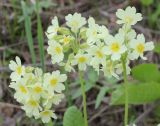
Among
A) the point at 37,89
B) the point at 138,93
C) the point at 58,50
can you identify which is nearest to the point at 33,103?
the point at 37,89

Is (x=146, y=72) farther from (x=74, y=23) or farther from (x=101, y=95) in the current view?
(x=74, y=23)

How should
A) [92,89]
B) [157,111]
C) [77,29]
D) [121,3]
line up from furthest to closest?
[121,3]
[92,89]
[157,111]
[77,29]

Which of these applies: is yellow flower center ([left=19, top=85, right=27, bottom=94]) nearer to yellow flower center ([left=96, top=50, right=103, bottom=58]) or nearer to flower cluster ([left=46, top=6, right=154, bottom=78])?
flower cluster ([left=46, top=6, right=154, bottom=78])

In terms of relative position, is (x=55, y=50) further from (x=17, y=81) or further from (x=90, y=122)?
(x=90, y=122)

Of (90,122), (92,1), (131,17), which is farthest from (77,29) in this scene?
(92,1)

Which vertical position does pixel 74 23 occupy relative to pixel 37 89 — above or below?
above

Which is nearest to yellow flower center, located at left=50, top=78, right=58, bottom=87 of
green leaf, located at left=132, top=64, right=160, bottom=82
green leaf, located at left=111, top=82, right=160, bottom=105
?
green leaf, located at left=111, top=82, right=160, bottom=105
